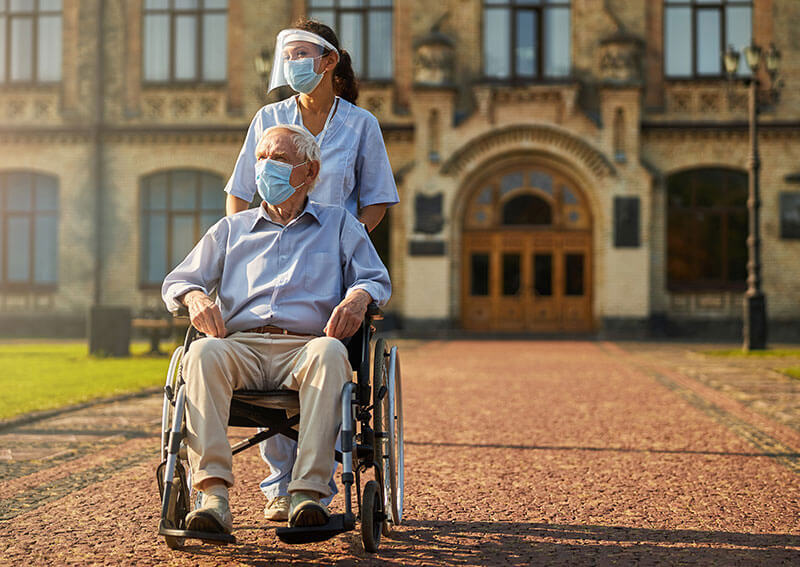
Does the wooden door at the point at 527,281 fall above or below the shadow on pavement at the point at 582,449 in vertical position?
above

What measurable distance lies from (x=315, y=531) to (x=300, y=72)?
209 centimetres

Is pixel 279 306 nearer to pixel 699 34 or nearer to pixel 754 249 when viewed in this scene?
pixel 754 249

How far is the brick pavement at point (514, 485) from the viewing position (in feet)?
12.4

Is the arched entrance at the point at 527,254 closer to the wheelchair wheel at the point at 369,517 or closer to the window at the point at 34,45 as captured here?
the window at the point at 34,45

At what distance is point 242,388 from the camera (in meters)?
3.62

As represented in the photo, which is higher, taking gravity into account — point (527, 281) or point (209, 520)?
point (527, 281)

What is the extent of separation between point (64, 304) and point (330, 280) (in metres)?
21.7

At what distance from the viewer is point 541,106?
22.5 metres

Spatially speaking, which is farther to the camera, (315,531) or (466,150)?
(466,150)

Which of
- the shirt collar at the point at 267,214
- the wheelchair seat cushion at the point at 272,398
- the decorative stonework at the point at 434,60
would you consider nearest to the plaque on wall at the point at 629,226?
the decorative stonework at the point at 434,60

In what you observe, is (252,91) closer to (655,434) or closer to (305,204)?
(655,434)

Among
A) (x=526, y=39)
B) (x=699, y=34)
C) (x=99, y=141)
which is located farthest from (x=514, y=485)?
(x=99, y=141)

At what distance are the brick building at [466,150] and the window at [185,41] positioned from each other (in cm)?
5

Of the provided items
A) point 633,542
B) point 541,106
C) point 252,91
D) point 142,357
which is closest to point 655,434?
point 633,542
